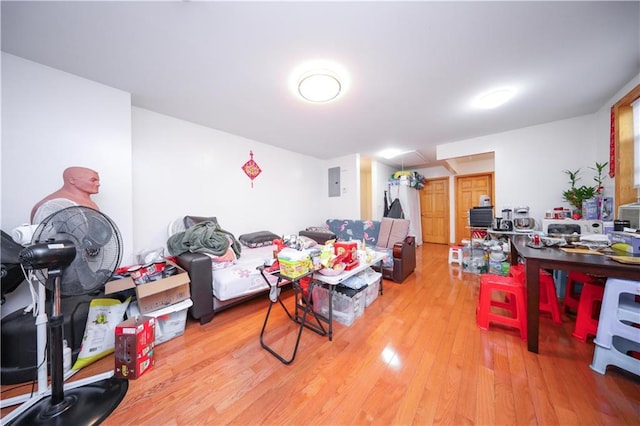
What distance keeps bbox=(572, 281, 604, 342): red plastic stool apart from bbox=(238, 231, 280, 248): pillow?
334 cm

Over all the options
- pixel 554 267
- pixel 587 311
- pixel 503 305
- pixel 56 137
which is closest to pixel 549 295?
pixel 587 311

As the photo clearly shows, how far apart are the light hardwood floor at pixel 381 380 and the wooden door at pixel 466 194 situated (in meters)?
3.60

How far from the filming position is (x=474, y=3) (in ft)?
3.71

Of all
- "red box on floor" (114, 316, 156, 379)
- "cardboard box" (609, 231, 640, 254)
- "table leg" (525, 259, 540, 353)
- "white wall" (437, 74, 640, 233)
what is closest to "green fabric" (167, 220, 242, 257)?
"red box on floor" (114, 316, 156, 379)

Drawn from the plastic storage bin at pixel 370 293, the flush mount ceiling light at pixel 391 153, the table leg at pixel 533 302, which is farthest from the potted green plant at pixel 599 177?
the plastic storage bin at pixel 370 293

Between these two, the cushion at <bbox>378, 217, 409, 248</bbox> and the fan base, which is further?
the cushion at <bbox>378, 217, 409, 248</bbox>

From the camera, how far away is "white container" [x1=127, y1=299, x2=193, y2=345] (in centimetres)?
160

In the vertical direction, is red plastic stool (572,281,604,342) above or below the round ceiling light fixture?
below

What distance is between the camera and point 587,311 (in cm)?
156

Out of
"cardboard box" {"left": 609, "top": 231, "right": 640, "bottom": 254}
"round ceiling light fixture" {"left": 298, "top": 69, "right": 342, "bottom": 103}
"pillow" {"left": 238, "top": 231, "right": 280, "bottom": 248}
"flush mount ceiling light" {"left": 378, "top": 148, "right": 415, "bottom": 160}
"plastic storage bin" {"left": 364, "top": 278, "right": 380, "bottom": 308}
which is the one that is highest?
"flush mount ceiling light" {"left": 378, "top": 148, "right": 415, "bottom": 160}

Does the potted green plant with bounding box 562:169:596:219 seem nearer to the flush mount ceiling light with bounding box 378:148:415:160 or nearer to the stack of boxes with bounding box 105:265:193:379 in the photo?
the flush mount ceiling light with bounding box 378:148:415:160

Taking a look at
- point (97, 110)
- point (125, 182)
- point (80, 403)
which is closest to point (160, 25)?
point (97, 110)

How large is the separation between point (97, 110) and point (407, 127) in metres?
3.52

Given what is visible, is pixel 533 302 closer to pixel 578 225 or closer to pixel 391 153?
pixel 578 225
